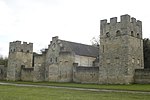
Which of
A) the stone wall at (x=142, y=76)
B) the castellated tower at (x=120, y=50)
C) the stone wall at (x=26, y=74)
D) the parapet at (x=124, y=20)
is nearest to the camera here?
the stone wall at (x=142, y=76)

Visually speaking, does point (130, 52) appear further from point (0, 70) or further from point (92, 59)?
point (0, 70)

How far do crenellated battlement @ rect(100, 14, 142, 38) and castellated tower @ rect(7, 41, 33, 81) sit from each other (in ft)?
88.9

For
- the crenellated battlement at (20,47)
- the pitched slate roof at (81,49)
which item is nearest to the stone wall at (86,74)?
the pitched slate roof at (81,49)

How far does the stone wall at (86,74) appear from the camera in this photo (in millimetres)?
Result: 46397

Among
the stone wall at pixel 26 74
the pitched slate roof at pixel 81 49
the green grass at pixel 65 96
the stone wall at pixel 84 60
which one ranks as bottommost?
the green grass at pixel 65 96

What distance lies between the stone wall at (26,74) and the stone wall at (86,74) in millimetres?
13963

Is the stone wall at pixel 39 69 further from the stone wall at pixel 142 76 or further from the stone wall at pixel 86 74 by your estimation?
the stone wall at pixel 142 76

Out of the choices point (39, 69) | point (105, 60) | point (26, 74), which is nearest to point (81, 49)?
point (39, 69)

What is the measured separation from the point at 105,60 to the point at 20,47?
92.8 ft

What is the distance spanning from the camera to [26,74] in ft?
204

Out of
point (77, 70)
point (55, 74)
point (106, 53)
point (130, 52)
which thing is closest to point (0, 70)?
point (55, 74)

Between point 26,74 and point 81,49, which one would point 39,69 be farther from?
point 81,49

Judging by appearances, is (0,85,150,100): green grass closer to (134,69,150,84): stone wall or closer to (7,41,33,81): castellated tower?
(134,69,150,84): stone wall

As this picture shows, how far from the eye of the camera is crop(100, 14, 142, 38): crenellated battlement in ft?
141
